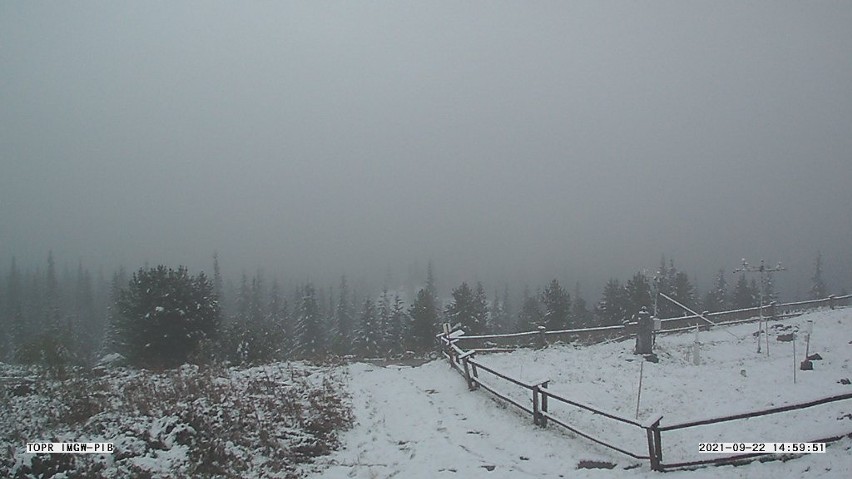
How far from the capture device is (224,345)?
30.5 m

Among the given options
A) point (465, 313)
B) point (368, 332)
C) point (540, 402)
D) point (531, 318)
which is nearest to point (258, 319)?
point (368, 332)

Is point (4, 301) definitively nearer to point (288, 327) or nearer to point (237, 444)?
point (288, 327)

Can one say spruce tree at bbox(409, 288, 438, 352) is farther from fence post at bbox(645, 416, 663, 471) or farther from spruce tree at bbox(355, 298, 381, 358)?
fence post at bbox(645, 416, 663, 471)

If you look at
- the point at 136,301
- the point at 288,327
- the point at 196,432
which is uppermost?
the point at 136,301

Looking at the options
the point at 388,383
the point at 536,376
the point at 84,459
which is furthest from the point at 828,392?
the point at 84,459

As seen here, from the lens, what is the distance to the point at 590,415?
14.1 metres

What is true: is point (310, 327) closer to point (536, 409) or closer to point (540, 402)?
point (540, 402)

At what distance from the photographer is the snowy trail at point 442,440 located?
1017 cm

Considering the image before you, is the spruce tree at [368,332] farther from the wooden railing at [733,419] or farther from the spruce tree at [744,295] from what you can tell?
the spruce tree at [744,295]

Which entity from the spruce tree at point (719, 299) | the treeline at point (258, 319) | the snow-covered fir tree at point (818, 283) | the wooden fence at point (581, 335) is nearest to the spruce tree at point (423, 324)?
the treeline at point (258, 319)

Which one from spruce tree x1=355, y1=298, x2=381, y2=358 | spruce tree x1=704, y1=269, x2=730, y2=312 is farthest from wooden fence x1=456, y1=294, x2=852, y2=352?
spruce tree x1=704, y1=269, x2=730, y2=312

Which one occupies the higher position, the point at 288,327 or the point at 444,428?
the point at 444,428

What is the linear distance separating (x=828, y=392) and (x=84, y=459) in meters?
20.8

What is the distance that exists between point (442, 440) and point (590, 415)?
5006 mm
